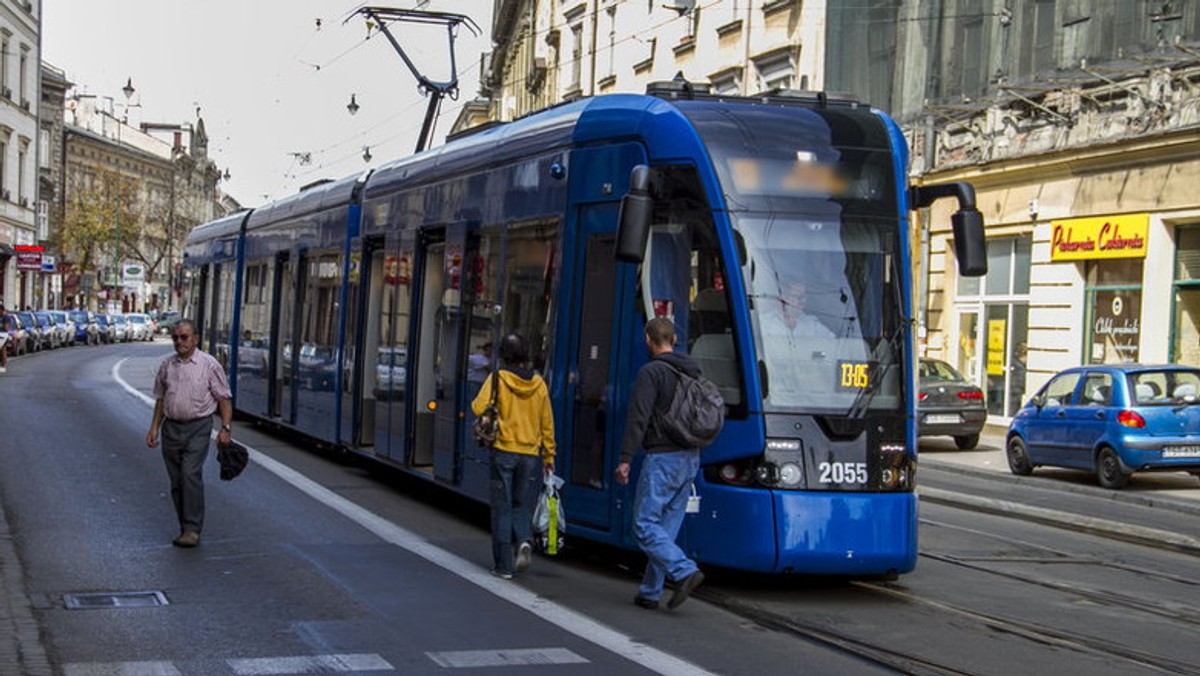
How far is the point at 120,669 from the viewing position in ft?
25.0

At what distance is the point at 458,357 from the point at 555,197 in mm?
2188

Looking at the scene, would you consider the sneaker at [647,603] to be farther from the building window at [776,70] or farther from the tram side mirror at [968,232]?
the building window at [776,70]

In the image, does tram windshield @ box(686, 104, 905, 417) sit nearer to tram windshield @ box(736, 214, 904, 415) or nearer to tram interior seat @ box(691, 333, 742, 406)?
tram windshield @ box(736, 214, 904, 415)

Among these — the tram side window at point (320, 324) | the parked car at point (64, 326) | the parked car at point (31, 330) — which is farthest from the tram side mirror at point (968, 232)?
the parked car at point (64, 326)

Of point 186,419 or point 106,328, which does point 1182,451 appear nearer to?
point 186,419

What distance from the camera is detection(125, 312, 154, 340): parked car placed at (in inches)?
3462

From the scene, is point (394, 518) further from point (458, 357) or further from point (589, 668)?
point (589, 668)

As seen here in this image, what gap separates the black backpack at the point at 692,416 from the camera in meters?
9.47

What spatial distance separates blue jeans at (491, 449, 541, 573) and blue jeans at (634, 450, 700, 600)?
4.06ft

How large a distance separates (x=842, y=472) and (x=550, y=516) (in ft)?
6.10

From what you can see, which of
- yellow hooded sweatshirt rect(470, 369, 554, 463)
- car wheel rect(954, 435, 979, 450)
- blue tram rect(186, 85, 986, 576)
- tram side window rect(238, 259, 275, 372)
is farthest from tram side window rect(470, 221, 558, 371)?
car wheel rect(954, 435, 979, 450)

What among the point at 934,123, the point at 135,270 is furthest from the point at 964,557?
the point at 135,270

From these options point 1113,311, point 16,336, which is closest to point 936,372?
point 1113,311

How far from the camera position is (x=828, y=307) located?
10.2 metres
